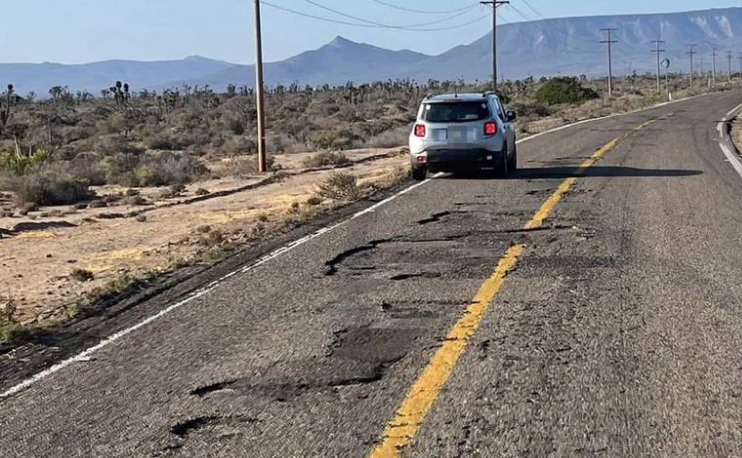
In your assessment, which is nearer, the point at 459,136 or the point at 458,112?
the point at 459,136

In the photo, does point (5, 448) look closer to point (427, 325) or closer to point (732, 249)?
point (427, 325)

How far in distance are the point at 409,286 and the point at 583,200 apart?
6882 mm

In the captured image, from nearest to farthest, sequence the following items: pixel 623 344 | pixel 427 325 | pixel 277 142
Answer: pixel 623 344, pixel 427 325, pixel 277 142

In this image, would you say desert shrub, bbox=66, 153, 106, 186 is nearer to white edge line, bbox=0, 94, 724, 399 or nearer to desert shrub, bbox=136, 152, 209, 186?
desert shrub, bbox=136, 152, 209, 186

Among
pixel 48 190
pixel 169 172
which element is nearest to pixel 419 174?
pixel 48 190

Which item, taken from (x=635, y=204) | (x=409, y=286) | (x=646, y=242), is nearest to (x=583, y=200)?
(x=635, y=204)

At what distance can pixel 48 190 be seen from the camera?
23.7 m

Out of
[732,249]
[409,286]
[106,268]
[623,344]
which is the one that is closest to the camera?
[623,344]

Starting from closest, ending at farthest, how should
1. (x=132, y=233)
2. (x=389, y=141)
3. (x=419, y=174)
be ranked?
(x=132, y=233) → (x=419, y=174) → (x=389, y=141)

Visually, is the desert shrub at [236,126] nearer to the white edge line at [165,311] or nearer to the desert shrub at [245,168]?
the desert shrub at [245,168]

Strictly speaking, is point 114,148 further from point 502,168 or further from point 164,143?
point 502,168

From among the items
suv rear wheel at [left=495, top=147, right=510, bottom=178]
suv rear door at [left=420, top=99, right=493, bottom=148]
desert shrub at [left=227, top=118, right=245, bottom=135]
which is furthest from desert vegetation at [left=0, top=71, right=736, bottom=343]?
suv rear wheel at [left=495, top=147, right=510, bottom=178]

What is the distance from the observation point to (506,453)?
5.20 m

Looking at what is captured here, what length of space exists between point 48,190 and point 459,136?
33.7 ft
